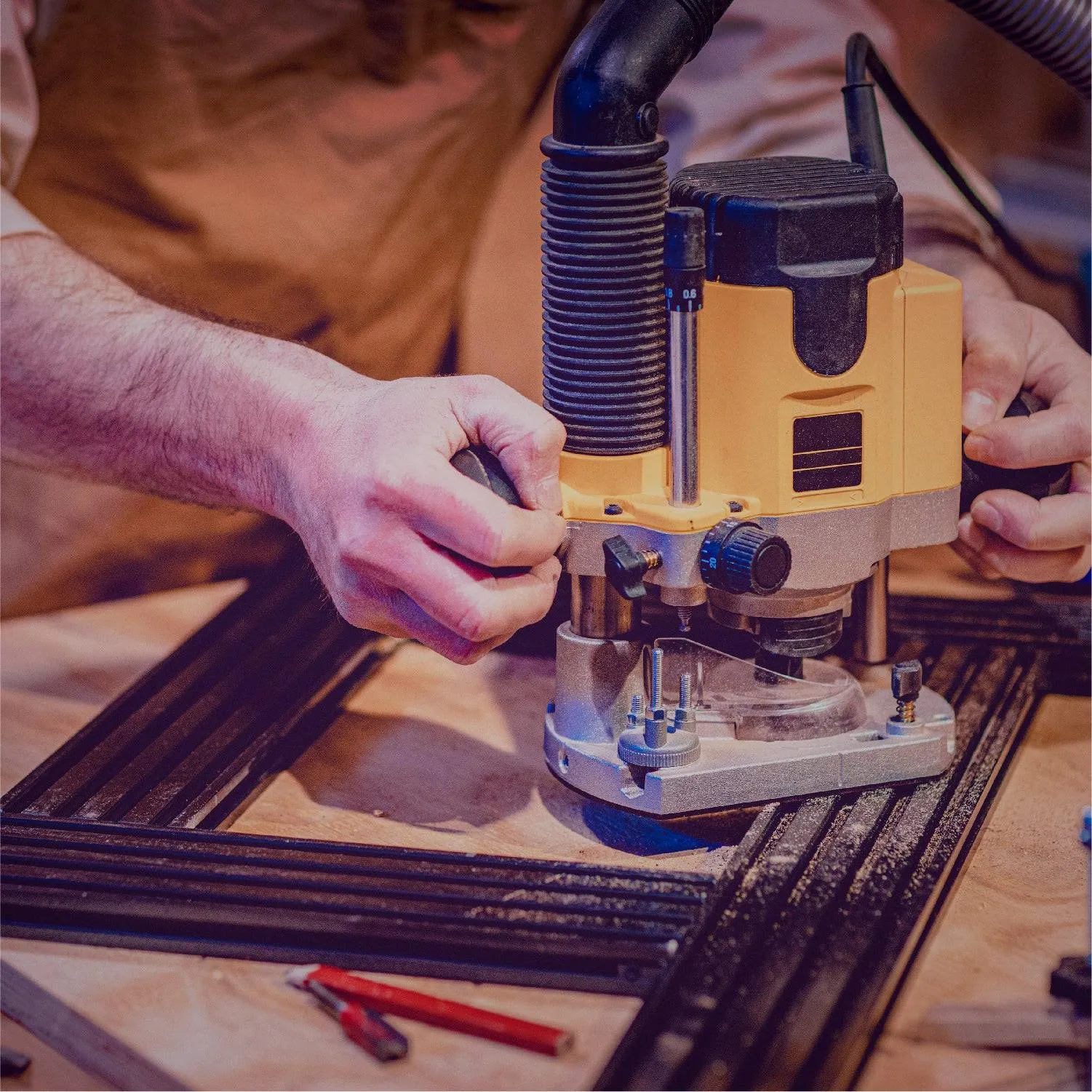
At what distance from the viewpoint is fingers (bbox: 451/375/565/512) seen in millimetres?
847

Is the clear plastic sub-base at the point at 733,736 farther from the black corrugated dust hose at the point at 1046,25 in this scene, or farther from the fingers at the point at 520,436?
the black corrugated dust hose at the point at 1046,25

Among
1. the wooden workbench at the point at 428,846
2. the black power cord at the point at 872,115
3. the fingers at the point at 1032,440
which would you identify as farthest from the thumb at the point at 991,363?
the wooden workbench at the point at 428,846

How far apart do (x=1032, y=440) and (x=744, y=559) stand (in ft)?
0.96

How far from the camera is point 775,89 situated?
4.80 ft

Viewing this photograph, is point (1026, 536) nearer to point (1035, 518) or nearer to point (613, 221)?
point (1035, 518)

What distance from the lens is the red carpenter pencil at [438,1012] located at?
2.35 feet

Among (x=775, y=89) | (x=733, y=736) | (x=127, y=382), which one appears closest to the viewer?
(x=733, y=736)

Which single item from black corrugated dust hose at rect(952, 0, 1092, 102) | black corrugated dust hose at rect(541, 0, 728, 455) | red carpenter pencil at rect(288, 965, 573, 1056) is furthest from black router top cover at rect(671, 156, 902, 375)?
red carpenter pencil at rect(288, 965, 573, 1056)

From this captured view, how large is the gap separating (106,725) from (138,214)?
1.70ft

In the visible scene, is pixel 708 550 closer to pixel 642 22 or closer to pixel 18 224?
pixel 642 22

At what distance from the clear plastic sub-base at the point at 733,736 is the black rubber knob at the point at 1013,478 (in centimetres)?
16

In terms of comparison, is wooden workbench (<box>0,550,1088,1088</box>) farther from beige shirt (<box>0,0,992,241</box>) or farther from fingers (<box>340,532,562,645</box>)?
beige shirt (<box>0,0,992,241</box>)

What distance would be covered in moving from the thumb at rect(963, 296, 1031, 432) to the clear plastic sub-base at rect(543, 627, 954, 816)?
221mm

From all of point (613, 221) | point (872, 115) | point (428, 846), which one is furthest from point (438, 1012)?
point (872, 115)
